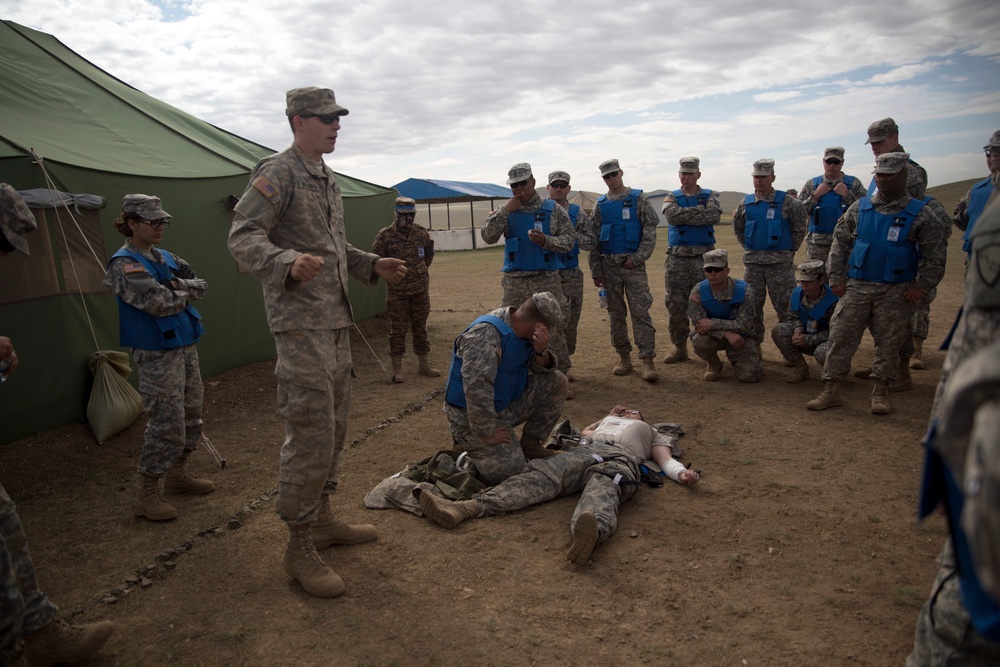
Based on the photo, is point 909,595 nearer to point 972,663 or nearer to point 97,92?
point 972,663

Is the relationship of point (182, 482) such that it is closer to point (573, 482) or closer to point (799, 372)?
point (573, 482)

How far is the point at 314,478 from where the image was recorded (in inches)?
126

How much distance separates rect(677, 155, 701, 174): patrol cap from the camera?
741 centimetres

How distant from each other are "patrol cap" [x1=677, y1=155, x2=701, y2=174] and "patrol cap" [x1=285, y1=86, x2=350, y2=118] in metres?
5.08

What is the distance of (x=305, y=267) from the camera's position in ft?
9.12

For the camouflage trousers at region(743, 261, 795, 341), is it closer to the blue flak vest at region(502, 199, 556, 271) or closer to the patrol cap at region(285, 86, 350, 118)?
the blue flak vest at region(502, 199, 556, 271)

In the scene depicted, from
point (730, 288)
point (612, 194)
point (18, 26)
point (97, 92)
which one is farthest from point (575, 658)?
point (18, 26)

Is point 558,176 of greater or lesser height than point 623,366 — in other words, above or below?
above

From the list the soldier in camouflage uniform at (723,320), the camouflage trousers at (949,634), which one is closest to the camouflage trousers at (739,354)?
the soldier in camouflage uniform at (723,320)

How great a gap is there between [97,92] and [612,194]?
5.78 m

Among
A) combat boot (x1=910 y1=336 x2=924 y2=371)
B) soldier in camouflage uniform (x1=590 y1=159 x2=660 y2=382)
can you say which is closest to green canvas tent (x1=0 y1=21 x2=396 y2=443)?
soldier in camouflage uniform (x1=590 y1=159 x2=660 y2=382)

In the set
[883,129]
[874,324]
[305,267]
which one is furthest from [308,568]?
[883,129]

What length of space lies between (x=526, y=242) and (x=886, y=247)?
9.94ft

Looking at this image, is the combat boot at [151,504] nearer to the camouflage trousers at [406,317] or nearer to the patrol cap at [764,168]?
the camouflage trousers at [406,317]
